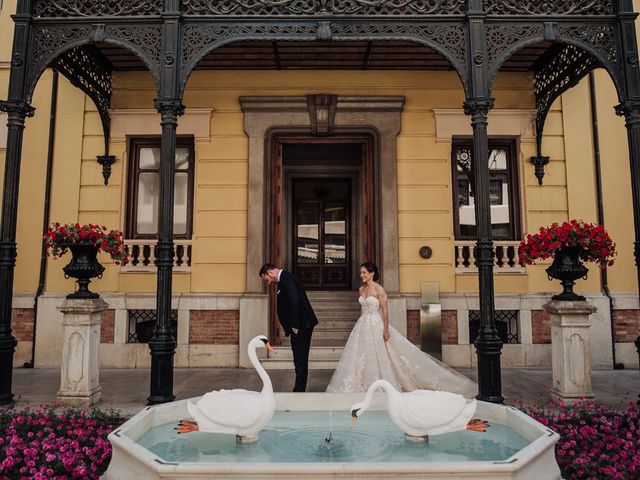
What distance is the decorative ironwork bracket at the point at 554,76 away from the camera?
730 centimetres

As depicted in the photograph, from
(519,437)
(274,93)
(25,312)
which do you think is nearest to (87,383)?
(25,312)

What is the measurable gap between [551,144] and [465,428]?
704cm

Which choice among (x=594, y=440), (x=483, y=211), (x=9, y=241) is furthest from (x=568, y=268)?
(x=9, y=241)

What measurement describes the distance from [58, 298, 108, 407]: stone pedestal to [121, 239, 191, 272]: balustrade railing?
8.97 ft

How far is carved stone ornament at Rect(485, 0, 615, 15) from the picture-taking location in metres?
6.27


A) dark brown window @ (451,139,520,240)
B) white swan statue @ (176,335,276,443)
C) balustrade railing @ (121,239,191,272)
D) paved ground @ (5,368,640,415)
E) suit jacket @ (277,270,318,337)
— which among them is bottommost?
paved ground @ (5,368,640,415)

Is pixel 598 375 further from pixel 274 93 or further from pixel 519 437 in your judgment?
pixel 274 93

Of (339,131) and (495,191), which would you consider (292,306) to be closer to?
(339,131)

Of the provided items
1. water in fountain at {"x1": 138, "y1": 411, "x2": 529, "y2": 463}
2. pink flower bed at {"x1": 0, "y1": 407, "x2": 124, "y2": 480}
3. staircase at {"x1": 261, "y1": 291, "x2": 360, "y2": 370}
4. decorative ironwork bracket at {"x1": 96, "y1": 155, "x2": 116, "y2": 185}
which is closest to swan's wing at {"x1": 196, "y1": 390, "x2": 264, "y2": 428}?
water in fountain at {"x1": 138, "y1": 411, "x2": 529, "y2": 463}

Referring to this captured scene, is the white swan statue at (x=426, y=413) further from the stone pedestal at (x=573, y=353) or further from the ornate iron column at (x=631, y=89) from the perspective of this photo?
the ornate iron column at (x=631, y=89)

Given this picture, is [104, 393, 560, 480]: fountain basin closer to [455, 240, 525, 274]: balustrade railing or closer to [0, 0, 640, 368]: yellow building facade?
[0, 0, 640, 368]: yellow building facade

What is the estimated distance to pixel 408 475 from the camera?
106 inches

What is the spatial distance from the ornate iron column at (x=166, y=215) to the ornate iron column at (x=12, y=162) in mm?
1889

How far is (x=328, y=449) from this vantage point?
11.2 ft
